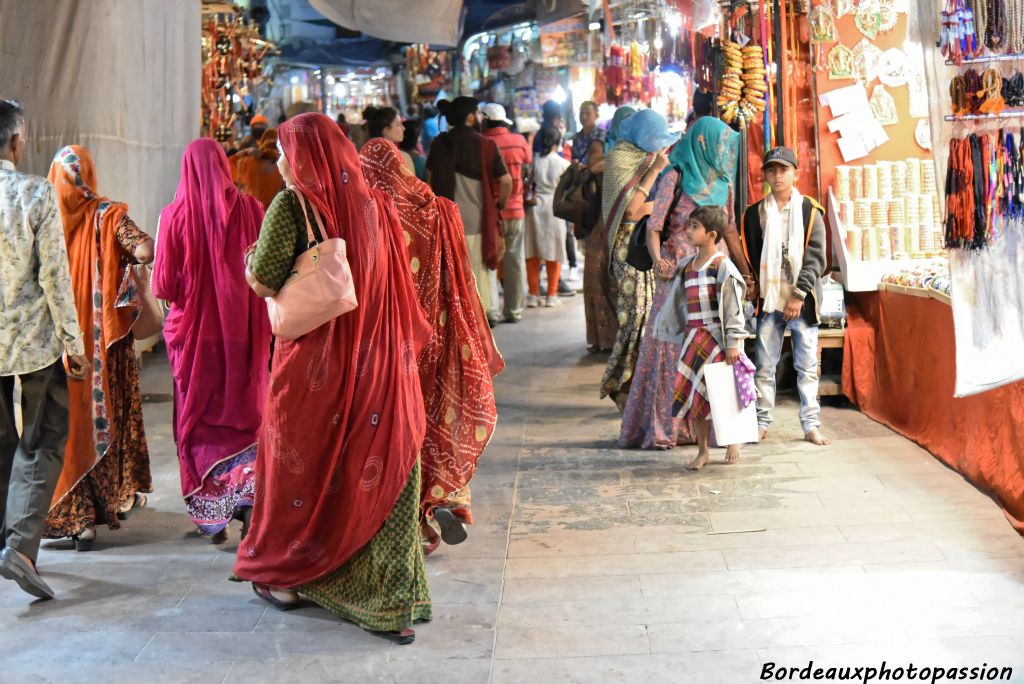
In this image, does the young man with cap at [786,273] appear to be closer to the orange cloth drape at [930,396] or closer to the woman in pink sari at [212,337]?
the orange cloth drape at [930,396]

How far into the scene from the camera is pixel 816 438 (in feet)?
21.4

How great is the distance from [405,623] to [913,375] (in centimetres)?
363

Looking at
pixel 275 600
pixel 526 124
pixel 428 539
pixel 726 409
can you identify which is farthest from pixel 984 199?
pixel 526 124

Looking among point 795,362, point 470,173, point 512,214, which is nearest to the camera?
point 795,362

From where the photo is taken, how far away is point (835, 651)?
373 centimetres

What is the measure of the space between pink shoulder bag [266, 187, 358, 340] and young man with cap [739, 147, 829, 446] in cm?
315

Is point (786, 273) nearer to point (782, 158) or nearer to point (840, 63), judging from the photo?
point (782, 158)

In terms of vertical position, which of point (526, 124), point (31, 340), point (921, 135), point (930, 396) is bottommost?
point (930, 396)

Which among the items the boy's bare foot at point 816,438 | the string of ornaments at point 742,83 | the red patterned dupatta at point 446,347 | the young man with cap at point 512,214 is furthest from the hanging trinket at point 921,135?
the young man with cap at point 512,214

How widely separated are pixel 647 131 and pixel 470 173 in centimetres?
325

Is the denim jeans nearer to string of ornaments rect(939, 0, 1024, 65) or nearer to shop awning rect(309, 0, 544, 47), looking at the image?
string of ornaments rect(939, 0, 1024, 65)

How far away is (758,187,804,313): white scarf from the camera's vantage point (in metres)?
6.41

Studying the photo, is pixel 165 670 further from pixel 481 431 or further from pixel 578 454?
pixel 578 454

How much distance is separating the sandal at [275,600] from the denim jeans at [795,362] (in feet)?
10.4
